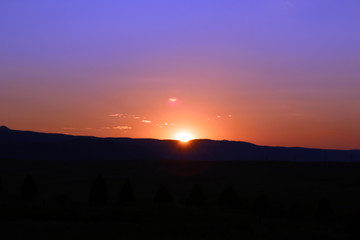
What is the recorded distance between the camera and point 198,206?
137ft

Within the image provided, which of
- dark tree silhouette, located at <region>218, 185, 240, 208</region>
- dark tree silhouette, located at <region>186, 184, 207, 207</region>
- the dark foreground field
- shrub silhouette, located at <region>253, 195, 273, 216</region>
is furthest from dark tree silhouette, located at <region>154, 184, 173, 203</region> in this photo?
shrub silhouette, located at <region>253, 195, 273, 216</region>

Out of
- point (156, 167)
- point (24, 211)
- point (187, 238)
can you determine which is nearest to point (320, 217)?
point (187, 238)

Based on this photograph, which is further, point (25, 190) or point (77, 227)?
point (25, 190)

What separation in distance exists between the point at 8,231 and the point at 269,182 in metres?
59.9

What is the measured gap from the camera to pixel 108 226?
25516mm

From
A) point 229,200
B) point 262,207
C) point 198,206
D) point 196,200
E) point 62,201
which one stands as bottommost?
point 62,201

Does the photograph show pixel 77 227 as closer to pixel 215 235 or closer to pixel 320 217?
pixel 215 235

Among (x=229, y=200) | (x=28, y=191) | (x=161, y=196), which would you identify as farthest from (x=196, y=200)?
(x=28, y=191)

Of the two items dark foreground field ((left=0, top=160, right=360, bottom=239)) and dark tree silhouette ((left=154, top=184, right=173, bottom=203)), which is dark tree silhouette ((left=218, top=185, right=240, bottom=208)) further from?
dark tree silhouette ((left=154, top=184, right=173, bottom=203))

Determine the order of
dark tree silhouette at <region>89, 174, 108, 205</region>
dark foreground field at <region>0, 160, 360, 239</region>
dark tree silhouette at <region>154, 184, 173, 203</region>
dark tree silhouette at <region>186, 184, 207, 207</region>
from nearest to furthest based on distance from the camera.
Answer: dark foreground field at <region>0, 160, 360, 239</region> < dark tree silhouette at <region>154, 184, 173, 203</region> < dark tree silhouette at <region>186, 184, 207, 207</region> < dark tree silhouette at <region>89, 174, 108, 205</region>

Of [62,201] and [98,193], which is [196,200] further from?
[62,201]

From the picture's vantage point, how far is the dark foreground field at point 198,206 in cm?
2442

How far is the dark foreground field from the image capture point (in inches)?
961

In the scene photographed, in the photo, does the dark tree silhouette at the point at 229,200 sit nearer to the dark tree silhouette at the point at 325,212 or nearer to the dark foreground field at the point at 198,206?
the dark foreground field at the point at 198,206
